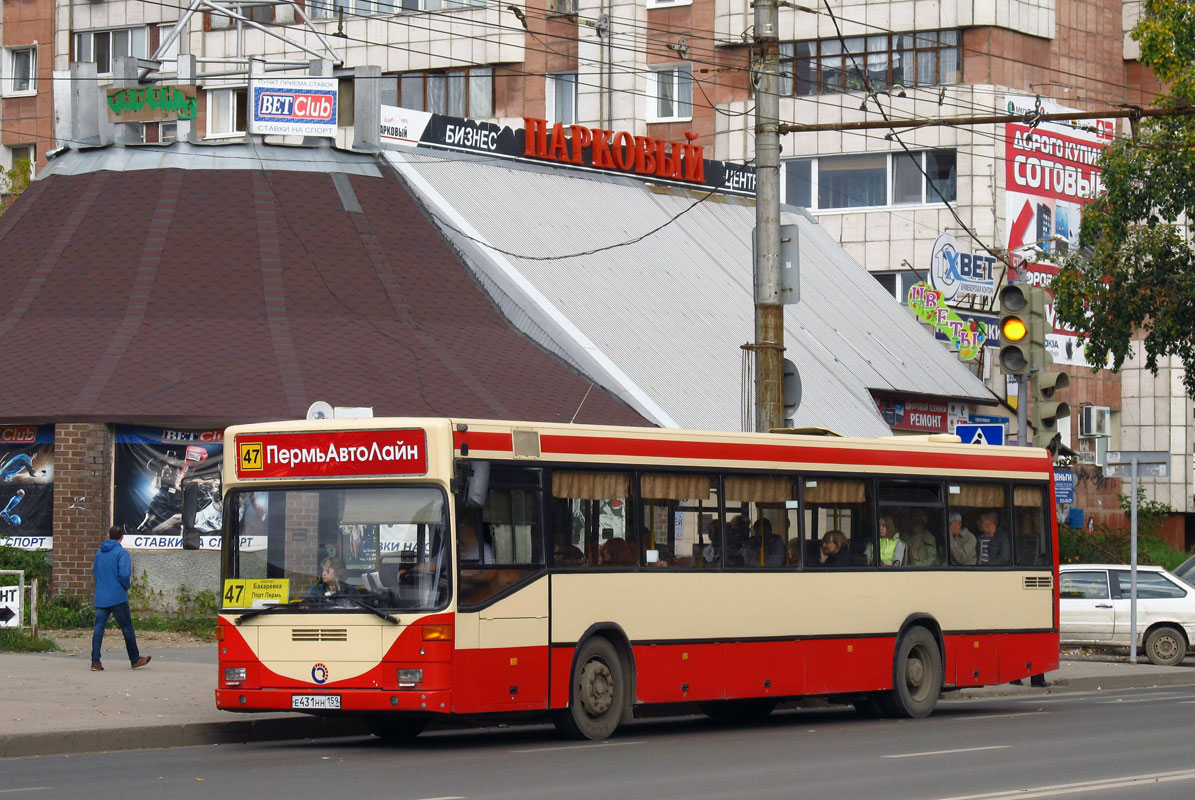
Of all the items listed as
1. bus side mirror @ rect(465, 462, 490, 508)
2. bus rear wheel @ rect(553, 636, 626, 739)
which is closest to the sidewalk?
bus rear wheel @ rect(553, 636, 626, 739)

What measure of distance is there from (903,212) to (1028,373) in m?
30.0

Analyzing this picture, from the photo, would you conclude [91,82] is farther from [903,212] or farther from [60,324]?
[903,212]

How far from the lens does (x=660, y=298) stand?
116 ft

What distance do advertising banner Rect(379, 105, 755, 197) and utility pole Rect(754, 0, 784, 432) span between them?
14055mm

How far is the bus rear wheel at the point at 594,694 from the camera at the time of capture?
634 inches

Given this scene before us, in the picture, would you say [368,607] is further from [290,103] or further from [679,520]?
[290,103]

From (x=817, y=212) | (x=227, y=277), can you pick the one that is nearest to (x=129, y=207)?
(x=227, y=277)

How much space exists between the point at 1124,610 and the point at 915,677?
10333 millimetres

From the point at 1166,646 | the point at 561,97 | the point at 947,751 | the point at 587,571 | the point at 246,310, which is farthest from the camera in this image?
the point at 561,97

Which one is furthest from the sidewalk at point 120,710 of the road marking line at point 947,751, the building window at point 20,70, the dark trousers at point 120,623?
the building window at point 20,70

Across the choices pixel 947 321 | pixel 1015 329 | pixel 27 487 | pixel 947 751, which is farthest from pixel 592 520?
pixel 947 321

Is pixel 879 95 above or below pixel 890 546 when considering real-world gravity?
above

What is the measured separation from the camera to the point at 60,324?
29312 millimetres

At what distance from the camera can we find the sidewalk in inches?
609
